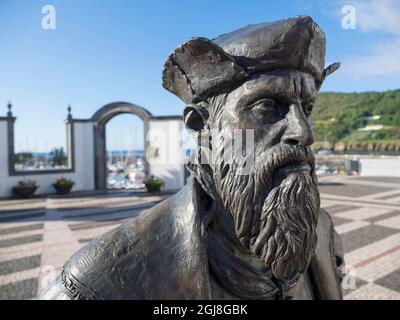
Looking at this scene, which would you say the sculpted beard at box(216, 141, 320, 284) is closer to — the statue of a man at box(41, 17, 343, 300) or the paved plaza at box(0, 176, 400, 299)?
the statue of a man at box(41, 17, 343, 300)

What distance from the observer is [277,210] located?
104 cm

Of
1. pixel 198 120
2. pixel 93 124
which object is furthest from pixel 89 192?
pixel 198 120

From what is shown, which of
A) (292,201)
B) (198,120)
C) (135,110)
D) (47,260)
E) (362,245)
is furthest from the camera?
(135,110)

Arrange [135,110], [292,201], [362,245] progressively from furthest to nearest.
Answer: [135,110], [362,245], [292,201]

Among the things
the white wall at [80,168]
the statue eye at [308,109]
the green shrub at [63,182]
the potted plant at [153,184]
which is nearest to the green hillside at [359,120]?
the potted plant at [153,184]

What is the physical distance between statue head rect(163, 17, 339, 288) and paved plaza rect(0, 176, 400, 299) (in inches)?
179

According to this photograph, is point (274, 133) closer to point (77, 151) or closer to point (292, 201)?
point (292, 201)

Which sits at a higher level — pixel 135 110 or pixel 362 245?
pixel 135 110

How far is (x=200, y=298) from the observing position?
3.78 ft

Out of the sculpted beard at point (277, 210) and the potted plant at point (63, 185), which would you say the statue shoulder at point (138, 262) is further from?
the potted plant at point (63, 185)

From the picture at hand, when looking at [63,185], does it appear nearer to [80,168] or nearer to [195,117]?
[80,168]

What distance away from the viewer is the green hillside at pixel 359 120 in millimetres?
52656

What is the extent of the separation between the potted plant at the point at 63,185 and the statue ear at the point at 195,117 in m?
16.1

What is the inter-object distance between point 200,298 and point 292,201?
1.83 ft
